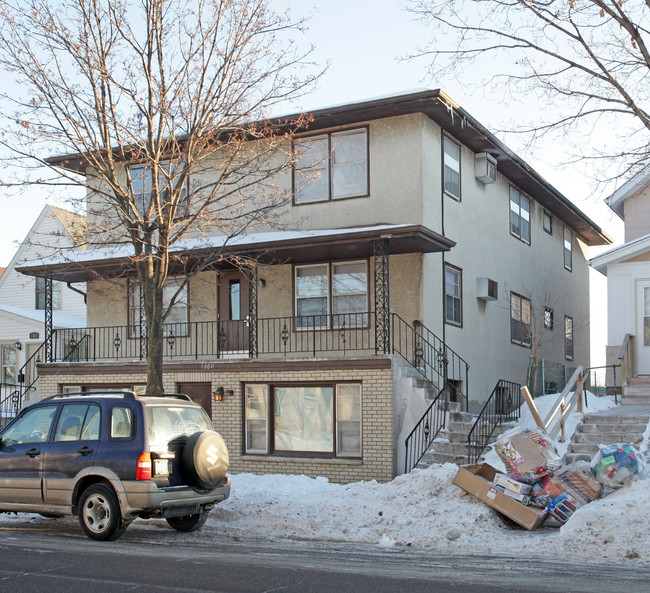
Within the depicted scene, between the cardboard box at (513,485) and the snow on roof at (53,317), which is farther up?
the snow on roof at (53,317)

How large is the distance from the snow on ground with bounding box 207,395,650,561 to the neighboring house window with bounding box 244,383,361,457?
9.12 feet

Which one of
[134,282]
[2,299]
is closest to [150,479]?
[134,282]

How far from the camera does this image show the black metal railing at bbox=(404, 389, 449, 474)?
1538 centimetres

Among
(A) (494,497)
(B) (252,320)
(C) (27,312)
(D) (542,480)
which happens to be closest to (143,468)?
(A) (494,497)

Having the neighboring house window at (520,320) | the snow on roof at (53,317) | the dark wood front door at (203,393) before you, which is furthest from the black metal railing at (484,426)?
the snow on roof at (53,317)

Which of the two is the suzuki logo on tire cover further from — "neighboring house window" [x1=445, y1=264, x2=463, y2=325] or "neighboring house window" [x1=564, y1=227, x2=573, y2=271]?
"neighboring house window" [x1=564, y1=227, x2=573, y2=271]

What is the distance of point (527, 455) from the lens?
11.3 metres

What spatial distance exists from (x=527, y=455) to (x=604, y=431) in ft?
11.4

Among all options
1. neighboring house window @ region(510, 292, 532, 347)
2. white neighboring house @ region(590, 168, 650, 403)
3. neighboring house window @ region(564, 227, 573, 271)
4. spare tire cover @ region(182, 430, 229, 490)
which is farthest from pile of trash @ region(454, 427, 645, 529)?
neighboring house window @ region(564, 227, 573, 271)

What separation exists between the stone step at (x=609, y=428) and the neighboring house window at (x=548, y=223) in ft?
39.0

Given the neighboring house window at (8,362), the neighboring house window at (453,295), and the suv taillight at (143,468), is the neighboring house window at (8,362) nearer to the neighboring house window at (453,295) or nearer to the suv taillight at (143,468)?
the neighboring house window at (453,295)

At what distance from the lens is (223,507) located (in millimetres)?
12102

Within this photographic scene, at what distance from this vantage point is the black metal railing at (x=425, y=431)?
1538 cm

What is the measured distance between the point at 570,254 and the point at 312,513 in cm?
1876
